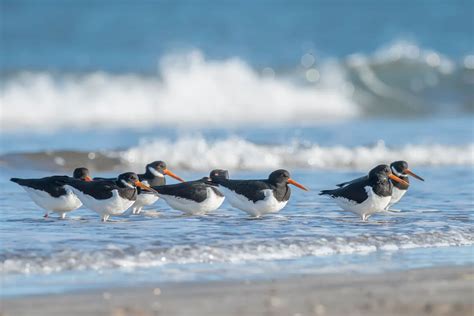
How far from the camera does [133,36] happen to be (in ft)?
123

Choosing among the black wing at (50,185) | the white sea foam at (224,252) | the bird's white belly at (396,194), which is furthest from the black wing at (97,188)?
the bird's white belly at (396,194)

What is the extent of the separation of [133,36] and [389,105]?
12.5 metres

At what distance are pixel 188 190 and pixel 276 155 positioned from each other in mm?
→ 6189

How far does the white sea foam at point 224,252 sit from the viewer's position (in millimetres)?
8203

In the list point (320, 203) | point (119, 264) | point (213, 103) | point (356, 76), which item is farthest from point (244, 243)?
point (356, 76)

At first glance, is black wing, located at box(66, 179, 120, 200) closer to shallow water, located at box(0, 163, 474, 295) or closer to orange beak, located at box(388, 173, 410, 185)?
shallow water, located at box(0, 163, 474, 295)

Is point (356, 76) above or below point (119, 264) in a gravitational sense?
above

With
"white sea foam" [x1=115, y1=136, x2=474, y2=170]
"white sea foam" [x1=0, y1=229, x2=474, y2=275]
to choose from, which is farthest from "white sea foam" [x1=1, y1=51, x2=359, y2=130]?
"white sea foam" [x1=0, y1=229, x2=474, y2=275]

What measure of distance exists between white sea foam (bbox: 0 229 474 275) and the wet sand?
3.13 ft

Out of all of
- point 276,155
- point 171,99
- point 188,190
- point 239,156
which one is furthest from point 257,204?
point 171,99

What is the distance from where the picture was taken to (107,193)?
A: 1051 cm

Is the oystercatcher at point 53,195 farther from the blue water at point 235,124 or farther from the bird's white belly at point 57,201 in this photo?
the blue water at point 235,124

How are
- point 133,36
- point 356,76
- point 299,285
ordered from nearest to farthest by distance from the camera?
point 299,285 < point 356,76 < point 133,36

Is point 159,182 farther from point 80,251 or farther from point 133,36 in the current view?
point 133,36
